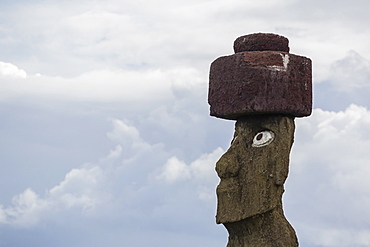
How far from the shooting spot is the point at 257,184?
1333 cm

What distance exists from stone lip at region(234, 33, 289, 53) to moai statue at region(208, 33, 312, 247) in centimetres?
11

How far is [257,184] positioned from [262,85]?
5.40ft

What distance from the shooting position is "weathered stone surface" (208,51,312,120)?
13227 millimetres

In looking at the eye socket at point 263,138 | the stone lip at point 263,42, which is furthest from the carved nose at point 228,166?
the stone lip at point 263,42

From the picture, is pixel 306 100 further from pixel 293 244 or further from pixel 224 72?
pixel 293 244

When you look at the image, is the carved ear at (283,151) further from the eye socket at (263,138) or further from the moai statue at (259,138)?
the eye socket at (263,138)

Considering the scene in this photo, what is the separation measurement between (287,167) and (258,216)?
0.97m

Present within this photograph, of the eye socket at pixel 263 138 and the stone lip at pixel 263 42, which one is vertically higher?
the stone lip at pixel 263 42

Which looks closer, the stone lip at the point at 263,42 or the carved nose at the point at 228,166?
the carved nose at the point at 228,166

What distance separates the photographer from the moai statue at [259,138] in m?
13.3

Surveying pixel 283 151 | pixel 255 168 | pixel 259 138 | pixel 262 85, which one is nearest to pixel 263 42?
pixel 262 85

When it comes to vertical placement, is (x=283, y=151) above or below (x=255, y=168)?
above

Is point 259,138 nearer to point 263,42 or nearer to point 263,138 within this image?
point 263,138

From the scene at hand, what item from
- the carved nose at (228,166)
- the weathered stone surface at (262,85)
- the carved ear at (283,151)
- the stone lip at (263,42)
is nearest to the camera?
the weathered stone surface at (262,85)
